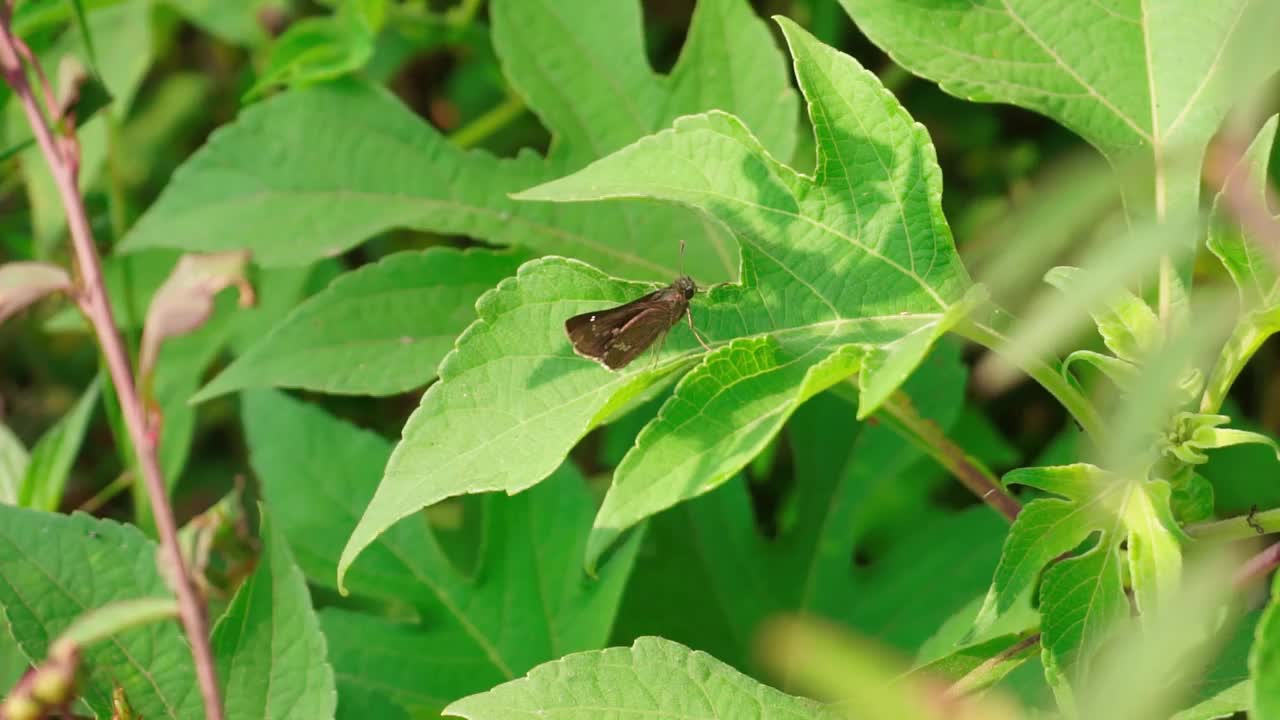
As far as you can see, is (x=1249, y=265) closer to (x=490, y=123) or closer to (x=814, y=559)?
(x=814, y=559)

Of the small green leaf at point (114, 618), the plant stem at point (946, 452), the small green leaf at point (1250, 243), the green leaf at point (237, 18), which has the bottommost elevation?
the plant stem at point (946, 452)

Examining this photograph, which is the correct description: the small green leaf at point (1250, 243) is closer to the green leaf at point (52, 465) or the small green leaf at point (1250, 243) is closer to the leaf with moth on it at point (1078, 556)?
the leaf with moth on it at point (1078, 556)

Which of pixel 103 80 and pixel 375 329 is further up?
pixel 103 80

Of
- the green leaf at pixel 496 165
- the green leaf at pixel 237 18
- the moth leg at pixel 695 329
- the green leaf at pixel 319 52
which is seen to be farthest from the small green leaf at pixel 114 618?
the green leaf at pixel 237 18

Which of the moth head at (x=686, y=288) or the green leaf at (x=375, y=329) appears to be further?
the green leaf at (x=375, y=329)

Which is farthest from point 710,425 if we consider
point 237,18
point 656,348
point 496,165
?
point 237,18

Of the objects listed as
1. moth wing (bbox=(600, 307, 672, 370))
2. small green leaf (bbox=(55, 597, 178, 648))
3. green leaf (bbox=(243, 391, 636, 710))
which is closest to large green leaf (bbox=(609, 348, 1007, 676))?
green leaf (bbox=(243, 391, 636, 710))
